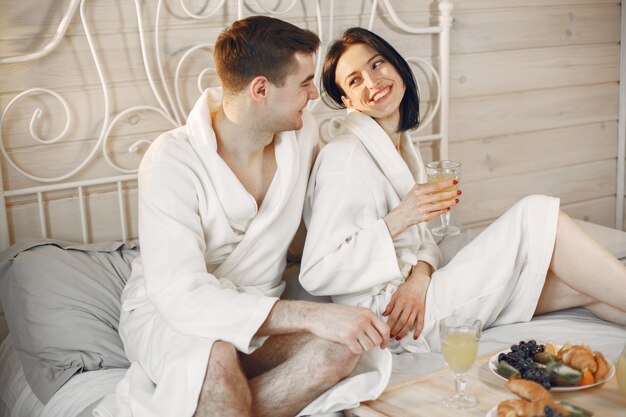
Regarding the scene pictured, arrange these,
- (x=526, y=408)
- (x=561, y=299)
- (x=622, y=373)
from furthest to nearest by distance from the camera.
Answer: (x=561, y=299)
(x=622, y=373)
(x=526, y=408)

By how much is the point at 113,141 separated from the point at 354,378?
110 cm

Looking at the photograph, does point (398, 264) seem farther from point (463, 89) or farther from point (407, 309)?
point (463, 89)

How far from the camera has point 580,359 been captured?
5.37ft

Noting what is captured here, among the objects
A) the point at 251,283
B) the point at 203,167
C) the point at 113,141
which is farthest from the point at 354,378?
the point at 113,141

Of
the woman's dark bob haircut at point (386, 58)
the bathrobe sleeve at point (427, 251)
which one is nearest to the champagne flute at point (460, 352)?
the bathrobe sleeve at point (427, 251)

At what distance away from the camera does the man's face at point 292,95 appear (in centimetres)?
206

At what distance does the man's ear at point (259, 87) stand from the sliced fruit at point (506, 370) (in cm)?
87

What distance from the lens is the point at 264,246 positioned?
2127mm

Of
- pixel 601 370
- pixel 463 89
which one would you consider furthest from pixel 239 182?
pixel 463 89

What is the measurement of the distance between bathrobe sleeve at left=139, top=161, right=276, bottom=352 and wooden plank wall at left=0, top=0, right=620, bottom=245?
457mm

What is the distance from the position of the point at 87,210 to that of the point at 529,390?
4.68 ft

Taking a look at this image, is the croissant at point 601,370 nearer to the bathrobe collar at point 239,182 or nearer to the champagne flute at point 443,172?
the champagne flute at point 443,172

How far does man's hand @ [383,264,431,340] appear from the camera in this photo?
2.08 metres

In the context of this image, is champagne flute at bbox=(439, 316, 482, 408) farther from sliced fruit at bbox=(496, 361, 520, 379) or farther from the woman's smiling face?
the woman's smiling face
